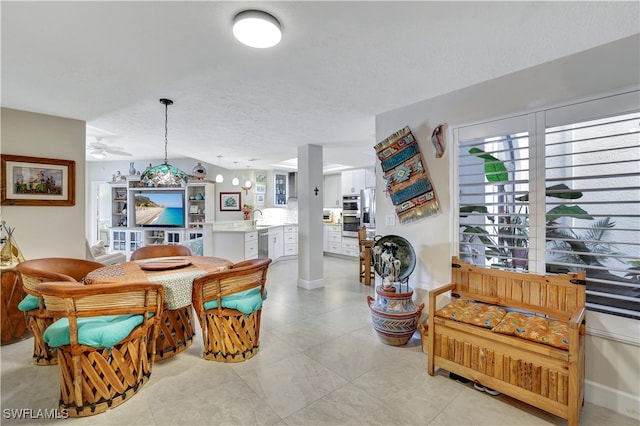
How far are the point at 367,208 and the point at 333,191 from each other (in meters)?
1.48

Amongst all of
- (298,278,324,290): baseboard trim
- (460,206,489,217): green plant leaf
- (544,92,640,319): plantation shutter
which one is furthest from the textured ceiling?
(298,278,324,290): baseboard trim

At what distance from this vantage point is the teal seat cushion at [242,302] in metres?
2.39

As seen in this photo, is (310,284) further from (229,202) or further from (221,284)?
(229,202)

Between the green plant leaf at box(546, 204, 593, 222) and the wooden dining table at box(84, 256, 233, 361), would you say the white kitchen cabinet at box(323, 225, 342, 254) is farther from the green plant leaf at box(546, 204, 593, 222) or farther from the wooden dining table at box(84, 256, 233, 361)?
the green plant leaf at box(546, 204, 593, 222)

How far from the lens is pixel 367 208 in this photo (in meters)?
6.82

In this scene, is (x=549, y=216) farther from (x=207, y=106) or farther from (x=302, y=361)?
(x=207, y=106)

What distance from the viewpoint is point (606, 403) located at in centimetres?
191

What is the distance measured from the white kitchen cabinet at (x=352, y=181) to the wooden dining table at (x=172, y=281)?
4.72 metres

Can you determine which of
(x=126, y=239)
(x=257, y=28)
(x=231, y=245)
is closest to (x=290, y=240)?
(x=231, y=245)

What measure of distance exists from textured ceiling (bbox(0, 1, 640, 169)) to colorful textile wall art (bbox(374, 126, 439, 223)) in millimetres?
400

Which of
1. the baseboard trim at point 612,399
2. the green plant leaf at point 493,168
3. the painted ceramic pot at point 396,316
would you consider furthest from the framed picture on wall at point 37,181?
the baseboard trim at point 612,399

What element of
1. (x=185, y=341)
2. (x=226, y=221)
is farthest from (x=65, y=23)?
(x=226, y=221)

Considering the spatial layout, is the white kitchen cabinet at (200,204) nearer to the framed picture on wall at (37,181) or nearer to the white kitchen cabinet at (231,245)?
the white kitchen cabinet at (231,245)

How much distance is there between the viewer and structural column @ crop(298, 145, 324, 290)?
462cm
